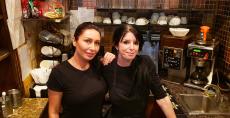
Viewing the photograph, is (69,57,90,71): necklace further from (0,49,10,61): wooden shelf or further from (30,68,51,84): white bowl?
(30,68,51,84): white bowl

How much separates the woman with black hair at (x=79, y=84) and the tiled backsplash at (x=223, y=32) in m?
1.35

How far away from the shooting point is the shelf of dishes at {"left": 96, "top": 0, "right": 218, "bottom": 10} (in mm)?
2584

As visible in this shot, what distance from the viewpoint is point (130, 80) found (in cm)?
167

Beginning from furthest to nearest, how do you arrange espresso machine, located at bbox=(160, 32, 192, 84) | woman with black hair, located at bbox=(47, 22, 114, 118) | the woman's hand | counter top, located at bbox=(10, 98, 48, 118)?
1. espresso machine, located at bbox=(160, 32, 192, 84)
2. counter top, located at bbox=(10, 98, 48, 118)
3. the woman's hand
4. woman with black hair, located at bbox=(47, 22, 114, 118)

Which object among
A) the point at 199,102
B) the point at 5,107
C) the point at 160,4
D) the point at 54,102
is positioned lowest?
the point at 199,102

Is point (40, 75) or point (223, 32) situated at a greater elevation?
point (223, 32)

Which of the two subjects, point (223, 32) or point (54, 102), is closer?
point (54, 102)

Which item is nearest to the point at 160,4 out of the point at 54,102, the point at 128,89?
the point at 128,89

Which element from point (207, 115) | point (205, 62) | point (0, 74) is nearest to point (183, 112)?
point (207, 115)

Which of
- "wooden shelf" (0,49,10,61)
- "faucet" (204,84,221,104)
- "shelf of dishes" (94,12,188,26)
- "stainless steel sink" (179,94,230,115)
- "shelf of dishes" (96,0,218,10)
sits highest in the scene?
"shelf of dishes" (96,0,218,10)

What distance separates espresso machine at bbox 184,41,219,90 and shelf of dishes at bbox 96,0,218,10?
55 cm

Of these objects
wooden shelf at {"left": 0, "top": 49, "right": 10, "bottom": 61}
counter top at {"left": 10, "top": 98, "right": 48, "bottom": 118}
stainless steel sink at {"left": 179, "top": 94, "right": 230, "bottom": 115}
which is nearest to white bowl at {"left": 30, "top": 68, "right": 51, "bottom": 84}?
counter top at {"left": 10, "top": 98, "right": 48, "bottom": 118}

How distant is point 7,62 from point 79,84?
28.1 inches

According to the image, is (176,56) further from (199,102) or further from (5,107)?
(5,107)
